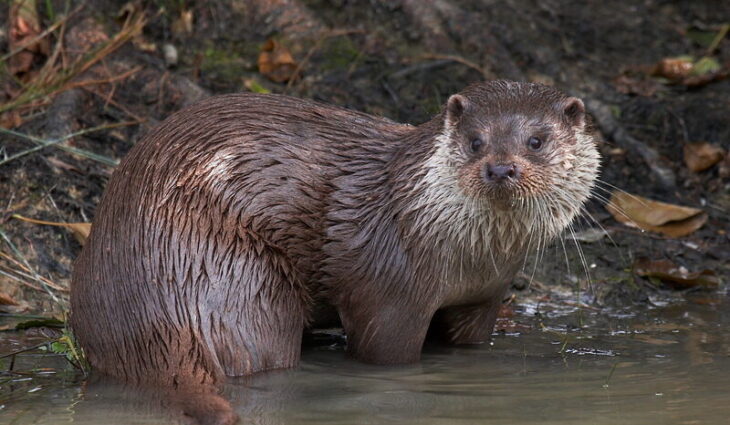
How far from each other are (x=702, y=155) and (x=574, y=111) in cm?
251

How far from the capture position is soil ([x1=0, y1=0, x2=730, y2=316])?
18.3 feet

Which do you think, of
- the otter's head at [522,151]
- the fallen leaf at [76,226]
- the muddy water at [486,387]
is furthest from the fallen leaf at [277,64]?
the otter's head at [522,151]

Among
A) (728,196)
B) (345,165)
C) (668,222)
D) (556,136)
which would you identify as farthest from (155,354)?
(728,196)

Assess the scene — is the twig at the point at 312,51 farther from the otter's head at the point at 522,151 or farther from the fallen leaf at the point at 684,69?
the otter's head at the point at 522,151

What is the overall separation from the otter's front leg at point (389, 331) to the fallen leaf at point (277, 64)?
2632 millimetres

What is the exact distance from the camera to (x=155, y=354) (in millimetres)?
3986

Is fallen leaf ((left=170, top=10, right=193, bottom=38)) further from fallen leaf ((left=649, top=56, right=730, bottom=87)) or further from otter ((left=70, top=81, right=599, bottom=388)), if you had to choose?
fallen leaf ((left=649, top=56, right=730, bottom=87))

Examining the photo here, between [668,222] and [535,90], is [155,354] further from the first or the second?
[668,222]

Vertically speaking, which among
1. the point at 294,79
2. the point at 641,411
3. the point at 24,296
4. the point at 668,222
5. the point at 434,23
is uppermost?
the point at 434,23

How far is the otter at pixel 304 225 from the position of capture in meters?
4.02

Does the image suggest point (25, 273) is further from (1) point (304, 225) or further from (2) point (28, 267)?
(1) point (304, 225)

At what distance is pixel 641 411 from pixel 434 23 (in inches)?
153

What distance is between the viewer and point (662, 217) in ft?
19.8

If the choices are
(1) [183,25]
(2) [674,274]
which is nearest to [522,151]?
(2) [674,274]
